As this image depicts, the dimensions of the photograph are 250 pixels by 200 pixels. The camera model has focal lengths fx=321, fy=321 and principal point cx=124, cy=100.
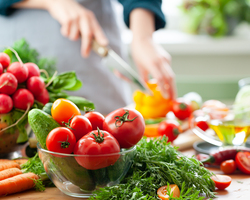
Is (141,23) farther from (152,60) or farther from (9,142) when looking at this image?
(9,142)

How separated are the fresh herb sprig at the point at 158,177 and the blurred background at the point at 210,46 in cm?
259

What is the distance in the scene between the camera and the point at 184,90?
355 cm

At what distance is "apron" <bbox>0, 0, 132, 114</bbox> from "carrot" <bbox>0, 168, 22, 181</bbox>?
0.96m

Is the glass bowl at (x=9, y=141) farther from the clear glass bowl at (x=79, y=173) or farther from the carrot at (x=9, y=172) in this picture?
the clear glass bowl at (x=79, y=173)

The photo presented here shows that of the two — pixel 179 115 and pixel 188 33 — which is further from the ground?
pixel 188 33

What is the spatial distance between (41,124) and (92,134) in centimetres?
14

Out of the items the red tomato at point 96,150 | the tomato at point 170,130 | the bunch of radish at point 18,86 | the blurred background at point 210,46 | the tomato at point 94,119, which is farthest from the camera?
the blurred background at point 210,46

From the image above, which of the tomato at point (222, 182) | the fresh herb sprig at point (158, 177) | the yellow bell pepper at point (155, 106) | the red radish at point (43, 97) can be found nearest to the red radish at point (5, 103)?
the red radish at point (43, 97)

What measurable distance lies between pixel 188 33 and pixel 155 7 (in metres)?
1.98

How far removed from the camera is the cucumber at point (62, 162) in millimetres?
725

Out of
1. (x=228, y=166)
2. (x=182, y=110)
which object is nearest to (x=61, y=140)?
(x=228, y=166)

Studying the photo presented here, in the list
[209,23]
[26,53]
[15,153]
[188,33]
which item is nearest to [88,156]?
[15,153]

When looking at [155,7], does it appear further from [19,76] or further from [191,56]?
[191,56]

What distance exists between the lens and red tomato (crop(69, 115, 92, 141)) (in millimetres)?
741
